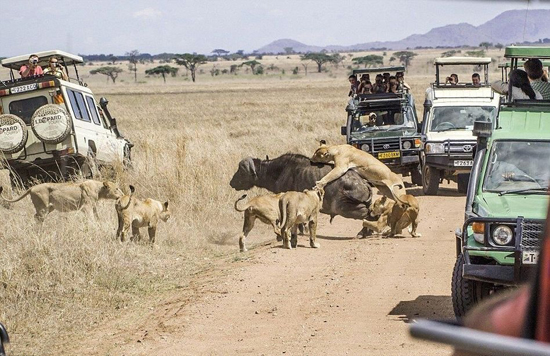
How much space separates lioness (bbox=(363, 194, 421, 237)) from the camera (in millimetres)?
13203

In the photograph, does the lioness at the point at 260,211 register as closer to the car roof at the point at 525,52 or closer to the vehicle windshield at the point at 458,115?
Result: the car roof at the point at 525,52

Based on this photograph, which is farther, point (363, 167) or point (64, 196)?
point (363, 167)

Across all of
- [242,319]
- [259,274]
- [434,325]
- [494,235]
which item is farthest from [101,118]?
[434,325]

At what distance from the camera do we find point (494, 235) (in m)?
7.14

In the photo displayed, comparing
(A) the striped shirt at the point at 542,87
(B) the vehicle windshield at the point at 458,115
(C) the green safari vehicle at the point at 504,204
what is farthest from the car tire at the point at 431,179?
(C) the green safari vehicle at the point at 504,204

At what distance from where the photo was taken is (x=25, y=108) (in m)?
16.0

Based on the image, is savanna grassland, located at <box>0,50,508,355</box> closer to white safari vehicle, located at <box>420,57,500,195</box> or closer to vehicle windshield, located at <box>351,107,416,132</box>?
vehicle windshield, located at <box>351,107,416,132</box>

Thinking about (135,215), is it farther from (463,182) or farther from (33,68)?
(33,68)

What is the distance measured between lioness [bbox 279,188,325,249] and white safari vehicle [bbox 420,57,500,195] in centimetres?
639

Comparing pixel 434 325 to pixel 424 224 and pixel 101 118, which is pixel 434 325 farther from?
pixel 101 118

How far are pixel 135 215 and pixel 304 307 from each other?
4.11 meters

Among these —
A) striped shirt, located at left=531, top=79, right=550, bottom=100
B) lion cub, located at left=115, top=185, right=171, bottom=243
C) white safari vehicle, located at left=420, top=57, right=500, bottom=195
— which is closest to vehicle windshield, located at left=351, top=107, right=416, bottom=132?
white safari vehicle, located at left=420, top=57, right=500, bottom=195

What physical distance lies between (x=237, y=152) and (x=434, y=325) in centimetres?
2018

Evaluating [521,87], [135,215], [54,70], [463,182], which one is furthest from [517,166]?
[54,70]
